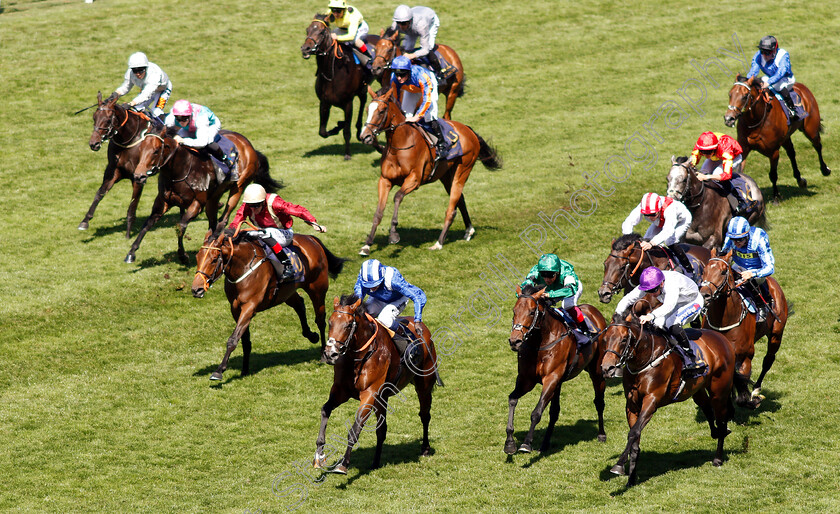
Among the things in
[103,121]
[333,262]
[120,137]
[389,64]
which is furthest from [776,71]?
[103,121]

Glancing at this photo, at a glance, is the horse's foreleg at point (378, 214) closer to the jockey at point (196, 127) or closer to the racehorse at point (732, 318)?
the jockey at point (196, 127)

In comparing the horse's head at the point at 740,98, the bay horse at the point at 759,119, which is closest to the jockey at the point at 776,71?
the bay horse at the point at 759,119

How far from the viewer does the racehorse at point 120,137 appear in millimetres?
18172

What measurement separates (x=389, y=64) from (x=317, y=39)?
2228 mm

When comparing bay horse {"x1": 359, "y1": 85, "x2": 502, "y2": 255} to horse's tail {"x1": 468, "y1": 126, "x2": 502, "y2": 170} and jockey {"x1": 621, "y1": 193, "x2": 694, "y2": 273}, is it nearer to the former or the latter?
horse's tail {"x1": 468, "y1": 126, "x2": 502, "y2": 170}

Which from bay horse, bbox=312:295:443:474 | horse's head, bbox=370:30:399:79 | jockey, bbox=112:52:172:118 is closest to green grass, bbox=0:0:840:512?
bay horse, bbox=312:295:443:474

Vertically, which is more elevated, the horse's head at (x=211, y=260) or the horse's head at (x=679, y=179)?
the horse's head at (x=679, y=179)

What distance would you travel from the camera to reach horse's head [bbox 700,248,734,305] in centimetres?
1140

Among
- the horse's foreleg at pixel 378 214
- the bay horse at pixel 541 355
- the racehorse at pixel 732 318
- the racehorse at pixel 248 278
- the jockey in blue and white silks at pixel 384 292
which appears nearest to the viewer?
the bay horse at pixel 541 355

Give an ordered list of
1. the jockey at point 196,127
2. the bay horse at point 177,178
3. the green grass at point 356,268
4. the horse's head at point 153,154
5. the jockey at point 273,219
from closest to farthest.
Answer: the green grass at point 356,268 < the jockey at point 273,219 < the horse's head at point 153,154 < the bay horse at point 177,178 < the jockey at point 196,127

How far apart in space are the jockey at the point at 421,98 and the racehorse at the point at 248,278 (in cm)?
423

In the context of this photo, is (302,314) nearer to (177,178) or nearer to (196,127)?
(177,178)

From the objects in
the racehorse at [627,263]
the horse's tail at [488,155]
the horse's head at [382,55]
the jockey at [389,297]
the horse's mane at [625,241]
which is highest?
the horse's head at [382,55]

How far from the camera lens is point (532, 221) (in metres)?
19.7
